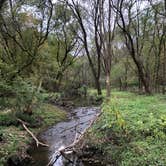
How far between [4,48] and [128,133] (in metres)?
16.9

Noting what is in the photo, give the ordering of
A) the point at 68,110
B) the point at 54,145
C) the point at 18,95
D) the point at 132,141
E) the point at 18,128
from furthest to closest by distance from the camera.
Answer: the point at 68,110 < the point at 18,128 < the point at 18,95 < the point at 54,145 < the point at 132,141

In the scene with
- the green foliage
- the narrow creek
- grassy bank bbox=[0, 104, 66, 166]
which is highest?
the green foliage

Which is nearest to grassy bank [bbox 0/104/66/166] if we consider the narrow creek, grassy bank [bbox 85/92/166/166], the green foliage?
the narrow creek

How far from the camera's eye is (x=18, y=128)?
45.8 feet

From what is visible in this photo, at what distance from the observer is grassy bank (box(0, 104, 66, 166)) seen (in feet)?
33.9

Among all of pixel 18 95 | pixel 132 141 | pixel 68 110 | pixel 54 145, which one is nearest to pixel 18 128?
pixel 18 95

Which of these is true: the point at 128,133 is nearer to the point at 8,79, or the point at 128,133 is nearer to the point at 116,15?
the point at 8,79

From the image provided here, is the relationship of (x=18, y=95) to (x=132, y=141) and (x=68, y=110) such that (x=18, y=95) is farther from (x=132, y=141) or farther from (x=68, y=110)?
(x=68, y=110)

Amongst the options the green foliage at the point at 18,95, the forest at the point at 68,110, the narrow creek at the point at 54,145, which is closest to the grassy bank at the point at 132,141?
the forest at the point at 68,110

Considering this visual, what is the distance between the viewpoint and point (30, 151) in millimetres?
11195

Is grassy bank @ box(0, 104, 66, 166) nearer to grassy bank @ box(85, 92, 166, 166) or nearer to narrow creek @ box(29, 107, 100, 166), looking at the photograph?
narrow creek @ box(29, 107, 100, 166)

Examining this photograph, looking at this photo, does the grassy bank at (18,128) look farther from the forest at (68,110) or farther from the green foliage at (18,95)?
the green foliage at (18,95)

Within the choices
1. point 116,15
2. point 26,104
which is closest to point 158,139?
point 26,104

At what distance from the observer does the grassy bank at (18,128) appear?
1032cm
